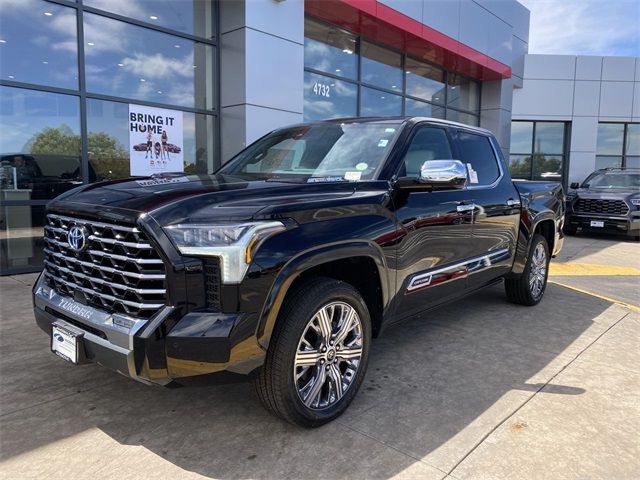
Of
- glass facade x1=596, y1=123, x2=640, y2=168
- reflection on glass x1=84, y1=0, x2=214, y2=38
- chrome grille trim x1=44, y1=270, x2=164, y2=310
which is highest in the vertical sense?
reflection on glass x1=84, y1=0, x2=214, y2=38

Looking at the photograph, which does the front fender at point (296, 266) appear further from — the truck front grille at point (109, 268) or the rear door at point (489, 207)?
the rear door at point (489, 207)

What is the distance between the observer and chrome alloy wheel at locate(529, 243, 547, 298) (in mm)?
5609

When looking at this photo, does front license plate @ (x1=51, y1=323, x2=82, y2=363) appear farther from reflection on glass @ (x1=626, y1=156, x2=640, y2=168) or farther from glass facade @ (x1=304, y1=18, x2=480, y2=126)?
reflection on glass @ (x1=626, y1=156, x2=640, y2=168)

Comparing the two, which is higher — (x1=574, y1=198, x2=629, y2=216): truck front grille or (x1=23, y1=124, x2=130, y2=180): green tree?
(x1=23, y1=124, x2=130, y2=180): green tree

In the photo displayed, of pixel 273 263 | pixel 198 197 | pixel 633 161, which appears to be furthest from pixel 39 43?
pixel 633 161

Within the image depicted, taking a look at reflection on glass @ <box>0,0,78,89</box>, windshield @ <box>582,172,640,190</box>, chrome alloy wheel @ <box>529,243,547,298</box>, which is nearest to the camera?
chrome alloy wheel @ <box>529,243,547,298</box>

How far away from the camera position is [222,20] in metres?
8.76

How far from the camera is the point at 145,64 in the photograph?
838 centimetres

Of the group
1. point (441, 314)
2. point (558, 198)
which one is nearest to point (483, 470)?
point (441, 314)

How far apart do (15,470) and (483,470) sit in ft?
7.57

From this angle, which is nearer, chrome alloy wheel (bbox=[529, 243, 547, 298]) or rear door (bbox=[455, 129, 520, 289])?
rear door (bbox=[455, 129, 520, 289])

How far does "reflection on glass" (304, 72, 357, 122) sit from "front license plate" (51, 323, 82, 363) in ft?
28.7

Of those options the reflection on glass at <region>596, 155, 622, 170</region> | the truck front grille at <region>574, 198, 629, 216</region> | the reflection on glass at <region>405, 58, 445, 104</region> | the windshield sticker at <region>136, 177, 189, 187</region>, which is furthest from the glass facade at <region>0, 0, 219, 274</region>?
the reflection on glass at <region>596, 155, 622, 170</region>

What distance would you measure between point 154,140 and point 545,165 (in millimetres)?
17975
